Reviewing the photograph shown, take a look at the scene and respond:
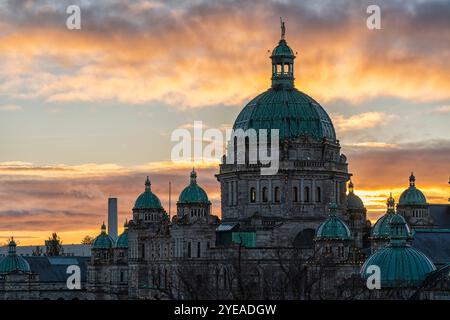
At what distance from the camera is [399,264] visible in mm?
127625

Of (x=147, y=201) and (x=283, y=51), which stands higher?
(x=283, y=51)

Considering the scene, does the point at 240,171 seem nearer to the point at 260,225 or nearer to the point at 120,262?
the point at 260,225

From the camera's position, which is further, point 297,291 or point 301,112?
Answer: point 301,112

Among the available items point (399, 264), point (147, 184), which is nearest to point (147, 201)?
point (147, 184)

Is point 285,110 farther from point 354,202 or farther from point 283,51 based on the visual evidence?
point 354,202

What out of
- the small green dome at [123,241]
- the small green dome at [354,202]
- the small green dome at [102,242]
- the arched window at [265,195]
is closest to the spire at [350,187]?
the small green dome at [354,202]

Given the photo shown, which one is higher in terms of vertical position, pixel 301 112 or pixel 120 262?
pixel 301 112

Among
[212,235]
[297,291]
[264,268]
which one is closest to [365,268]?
[264,268]

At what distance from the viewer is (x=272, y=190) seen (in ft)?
517

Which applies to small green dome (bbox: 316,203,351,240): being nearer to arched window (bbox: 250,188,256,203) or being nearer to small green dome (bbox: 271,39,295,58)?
arched window (bbox: 250,188,256,203)

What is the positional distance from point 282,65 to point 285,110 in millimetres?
6264

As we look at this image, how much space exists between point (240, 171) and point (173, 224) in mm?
9280

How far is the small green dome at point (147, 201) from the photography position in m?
172

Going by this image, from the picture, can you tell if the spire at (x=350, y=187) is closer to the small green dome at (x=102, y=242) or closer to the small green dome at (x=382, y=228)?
the small green dome at (x=382, y=228)
